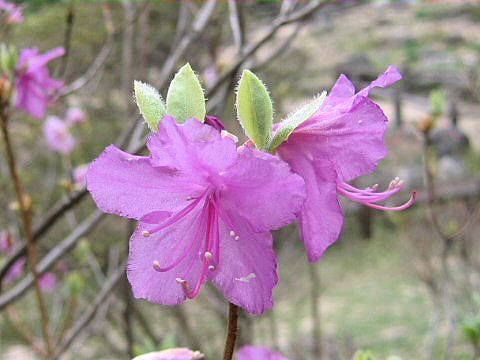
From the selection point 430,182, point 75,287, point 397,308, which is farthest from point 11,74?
point 397,308

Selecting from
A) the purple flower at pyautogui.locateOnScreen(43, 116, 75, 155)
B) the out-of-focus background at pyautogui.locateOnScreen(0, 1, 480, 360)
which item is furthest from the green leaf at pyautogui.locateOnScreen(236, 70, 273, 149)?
the purple flower at pyautogui.locateOnScreen(43, 116, 75, 155)

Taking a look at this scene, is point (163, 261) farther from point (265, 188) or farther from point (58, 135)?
point (58, 135)

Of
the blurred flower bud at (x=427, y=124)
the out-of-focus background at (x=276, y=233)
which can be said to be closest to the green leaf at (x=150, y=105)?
the out-of-focus background at (x=276, y=233)

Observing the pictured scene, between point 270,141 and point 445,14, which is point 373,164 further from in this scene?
point 445,14

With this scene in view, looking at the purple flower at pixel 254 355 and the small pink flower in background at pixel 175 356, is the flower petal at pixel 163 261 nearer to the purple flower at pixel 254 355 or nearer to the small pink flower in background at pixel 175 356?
the small pink flower in background at pixel 175 356

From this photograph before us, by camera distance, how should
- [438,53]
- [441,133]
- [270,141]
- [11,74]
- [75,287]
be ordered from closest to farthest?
[270,141], [11,74], [75,287], [441,133], [438,53]

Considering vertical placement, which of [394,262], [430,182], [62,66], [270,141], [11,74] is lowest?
[394,262]

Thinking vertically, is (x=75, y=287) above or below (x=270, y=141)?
below
